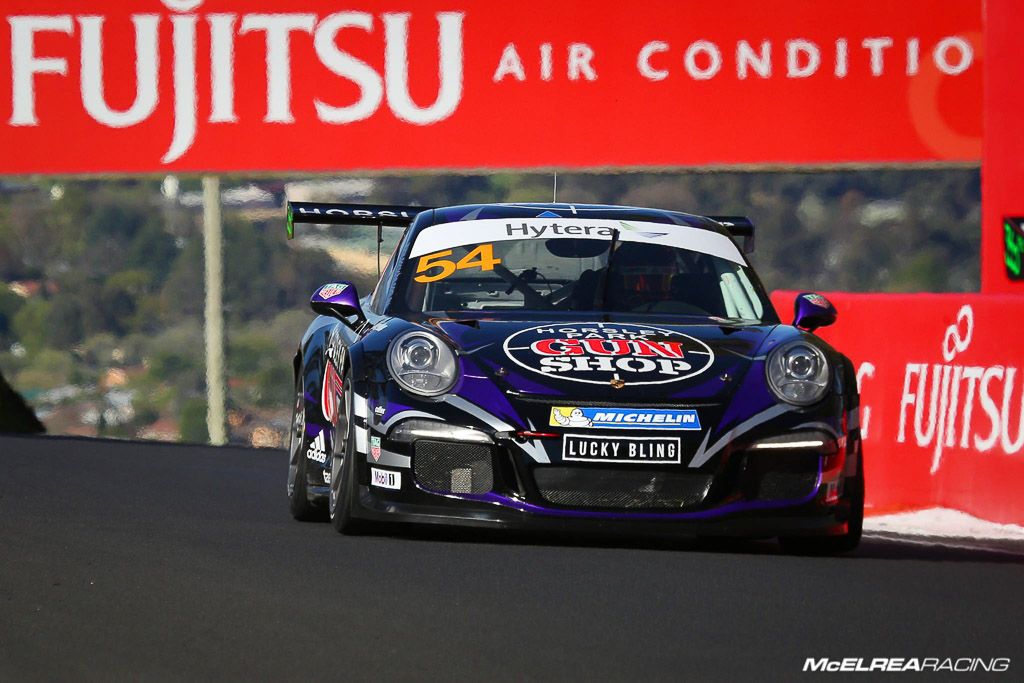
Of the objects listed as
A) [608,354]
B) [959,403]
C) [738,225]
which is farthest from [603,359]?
[959,403]

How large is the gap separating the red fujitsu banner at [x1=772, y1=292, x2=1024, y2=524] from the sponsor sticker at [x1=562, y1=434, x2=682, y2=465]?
9.52 ft

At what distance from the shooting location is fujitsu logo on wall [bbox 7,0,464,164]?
19469 millimetres

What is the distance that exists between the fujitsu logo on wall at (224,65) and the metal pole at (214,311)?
0.48 m

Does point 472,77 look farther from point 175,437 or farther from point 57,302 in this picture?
point 57,302

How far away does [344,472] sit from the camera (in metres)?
8.05

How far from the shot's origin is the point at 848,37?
1925cm

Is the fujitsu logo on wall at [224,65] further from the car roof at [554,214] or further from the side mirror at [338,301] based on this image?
the side mirror at [338,301]

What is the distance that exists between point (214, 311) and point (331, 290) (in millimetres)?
11353

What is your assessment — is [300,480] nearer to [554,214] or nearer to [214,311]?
[554,214]

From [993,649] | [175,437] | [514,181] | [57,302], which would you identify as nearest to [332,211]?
[993,649]

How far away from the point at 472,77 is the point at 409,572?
12.7 meters

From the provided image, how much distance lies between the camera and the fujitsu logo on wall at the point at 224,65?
19469 millimetres

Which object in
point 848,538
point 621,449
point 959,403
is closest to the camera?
point 621,449
